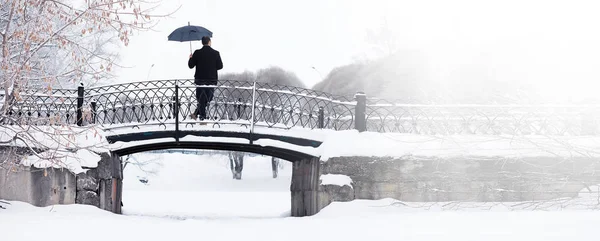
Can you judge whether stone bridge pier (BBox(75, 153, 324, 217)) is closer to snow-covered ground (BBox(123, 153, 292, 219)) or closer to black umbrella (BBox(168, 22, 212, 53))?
black umbrella (BBox(168, 22, 212, 53))

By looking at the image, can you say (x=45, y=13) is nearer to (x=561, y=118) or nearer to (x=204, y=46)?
(x=204, y=46)

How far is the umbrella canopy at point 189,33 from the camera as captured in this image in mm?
14484

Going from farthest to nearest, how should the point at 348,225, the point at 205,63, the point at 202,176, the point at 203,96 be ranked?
the point at 202,176
the point at 205,63
the point at 203,96
the point at 348,225

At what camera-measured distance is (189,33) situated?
1454cm

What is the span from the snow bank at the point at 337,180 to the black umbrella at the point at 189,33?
3.94 meters

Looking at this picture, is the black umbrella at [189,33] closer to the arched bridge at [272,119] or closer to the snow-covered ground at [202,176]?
the arched bridge at [272,119]

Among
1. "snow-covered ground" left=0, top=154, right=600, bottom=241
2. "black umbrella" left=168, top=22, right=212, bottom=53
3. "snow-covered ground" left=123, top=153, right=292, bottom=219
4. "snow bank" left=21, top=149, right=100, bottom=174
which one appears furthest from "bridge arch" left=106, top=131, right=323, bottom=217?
"snow-covered ground" left=123, top=153, right=292, bottom=219

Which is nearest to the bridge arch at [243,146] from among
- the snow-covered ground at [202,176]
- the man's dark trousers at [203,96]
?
the man's dark trousers at [203,96]

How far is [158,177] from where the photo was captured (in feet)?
157

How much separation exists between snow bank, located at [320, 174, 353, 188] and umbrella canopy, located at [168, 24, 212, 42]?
156 inches

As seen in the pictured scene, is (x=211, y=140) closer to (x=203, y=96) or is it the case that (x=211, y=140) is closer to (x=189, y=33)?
(x=203, y=96)

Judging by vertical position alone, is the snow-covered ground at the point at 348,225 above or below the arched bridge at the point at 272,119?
below

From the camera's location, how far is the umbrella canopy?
14.5 m

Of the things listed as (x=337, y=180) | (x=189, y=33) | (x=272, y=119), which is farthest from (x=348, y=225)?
(x=189, y=33)
